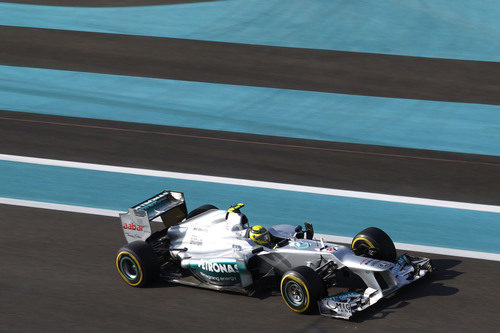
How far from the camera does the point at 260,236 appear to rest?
11.1 m

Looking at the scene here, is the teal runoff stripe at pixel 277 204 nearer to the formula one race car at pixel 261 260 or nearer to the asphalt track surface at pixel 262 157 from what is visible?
the asphalt track surface at pixel 262 157

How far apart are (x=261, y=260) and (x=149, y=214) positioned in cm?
202

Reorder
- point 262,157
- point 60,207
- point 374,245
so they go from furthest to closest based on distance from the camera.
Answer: point 262,157 < point 60,207 < point 374,245

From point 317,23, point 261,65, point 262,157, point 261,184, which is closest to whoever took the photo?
point 261,184

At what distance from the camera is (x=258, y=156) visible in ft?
53.4

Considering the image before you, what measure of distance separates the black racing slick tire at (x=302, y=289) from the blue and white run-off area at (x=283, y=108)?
281cm

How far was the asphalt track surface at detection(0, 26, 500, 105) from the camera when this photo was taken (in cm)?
1995

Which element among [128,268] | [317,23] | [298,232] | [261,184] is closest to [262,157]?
[261,184]

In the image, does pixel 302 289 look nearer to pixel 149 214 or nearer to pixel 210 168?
pixel 149 214

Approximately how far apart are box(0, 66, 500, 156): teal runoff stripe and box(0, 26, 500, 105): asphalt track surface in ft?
1.80

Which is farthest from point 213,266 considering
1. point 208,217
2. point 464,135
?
point 464,135

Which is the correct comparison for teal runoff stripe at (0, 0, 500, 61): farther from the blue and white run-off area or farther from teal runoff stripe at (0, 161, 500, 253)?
teal runoff stripe at (0, 161, 500, 253)

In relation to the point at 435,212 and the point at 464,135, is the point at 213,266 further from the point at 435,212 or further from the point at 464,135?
the point at 464,135

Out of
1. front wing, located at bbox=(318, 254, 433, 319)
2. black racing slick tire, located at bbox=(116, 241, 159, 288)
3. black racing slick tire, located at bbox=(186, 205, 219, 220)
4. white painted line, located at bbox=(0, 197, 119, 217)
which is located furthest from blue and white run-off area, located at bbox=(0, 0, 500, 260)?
black racing slick tire, located at bbox=(116, 241, 159, 288)
